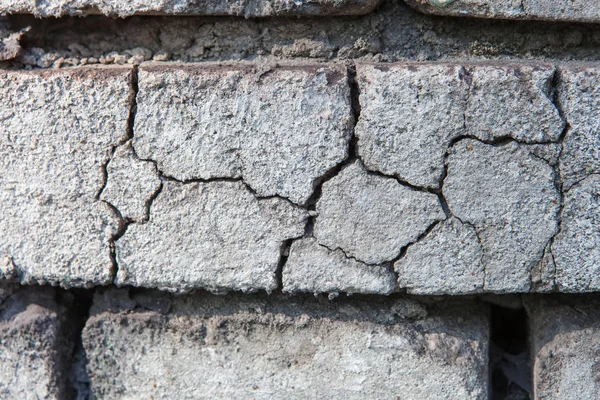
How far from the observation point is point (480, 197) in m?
1.03

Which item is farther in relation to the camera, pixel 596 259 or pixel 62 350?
pixel 62 350

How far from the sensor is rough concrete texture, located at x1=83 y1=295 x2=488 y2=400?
3.73 feet

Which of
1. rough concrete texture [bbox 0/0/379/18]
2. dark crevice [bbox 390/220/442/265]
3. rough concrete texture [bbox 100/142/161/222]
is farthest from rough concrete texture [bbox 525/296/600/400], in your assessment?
rough concrete texture [bbox 100/142/161/222]

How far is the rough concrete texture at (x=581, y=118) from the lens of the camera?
0.98 m

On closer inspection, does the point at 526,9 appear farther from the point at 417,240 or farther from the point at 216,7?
the point at 216,7

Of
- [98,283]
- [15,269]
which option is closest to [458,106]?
[98,283]

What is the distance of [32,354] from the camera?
120 cm

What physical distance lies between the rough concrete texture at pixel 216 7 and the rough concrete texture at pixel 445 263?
1.51 feet

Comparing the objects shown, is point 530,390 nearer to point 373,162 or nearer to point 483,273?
point 483,273

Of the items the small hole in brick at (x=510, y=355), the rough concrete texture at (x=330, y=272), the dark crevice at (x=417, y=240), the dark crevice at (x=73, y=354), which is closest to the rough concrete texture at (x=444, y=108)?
the dark crevice at (x=417, y=240)

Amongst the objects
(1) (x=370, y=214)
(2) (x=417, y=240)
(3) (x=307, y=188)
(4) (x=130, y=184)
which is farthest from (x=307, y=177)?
(4) (x=130, y=184)

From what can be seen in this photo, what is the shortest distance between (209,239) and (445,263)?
0.48m

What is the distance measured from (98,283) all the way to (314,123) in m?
0.58

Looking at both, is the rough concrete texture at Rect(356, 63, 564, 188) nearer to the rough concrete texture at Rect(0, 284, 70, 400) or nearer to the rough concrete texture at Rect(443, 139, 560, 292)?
the rough concrete texture at Rect(443, 139, 560, 292)
